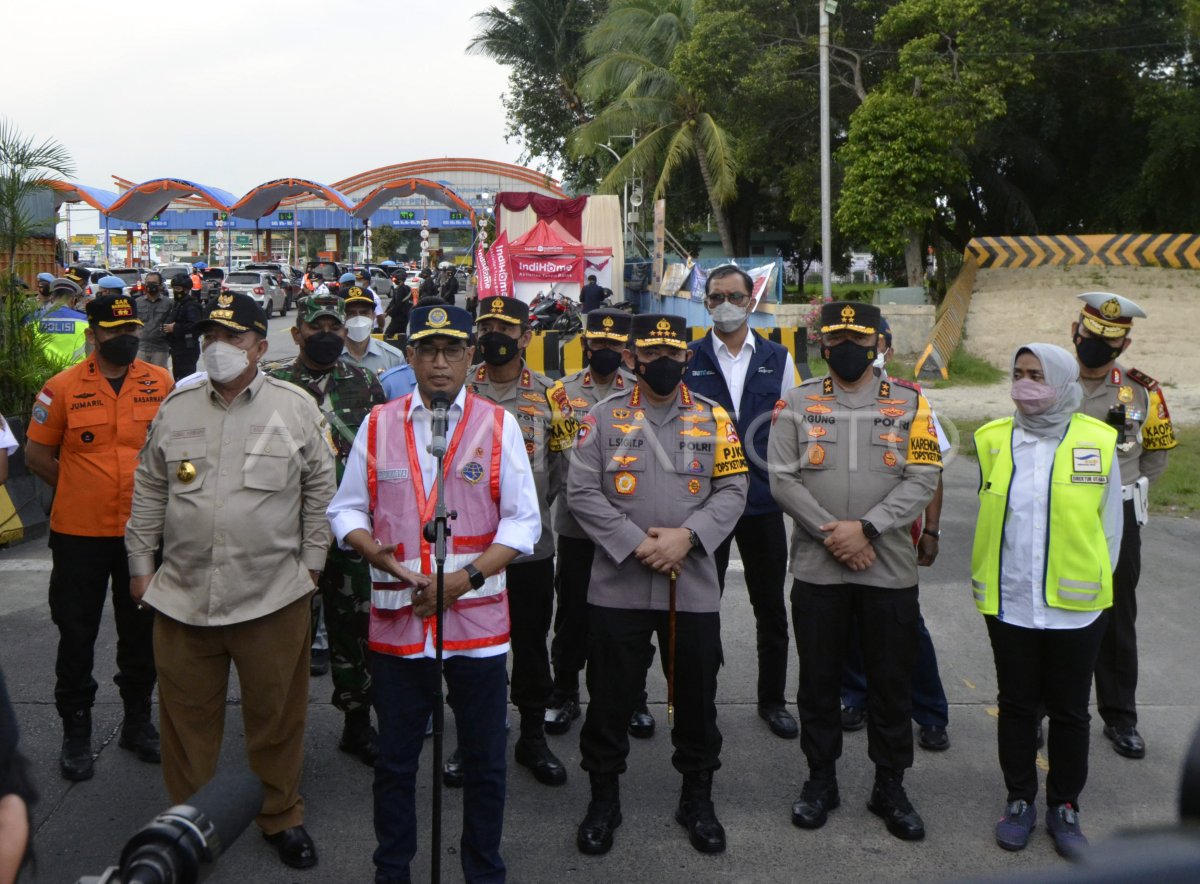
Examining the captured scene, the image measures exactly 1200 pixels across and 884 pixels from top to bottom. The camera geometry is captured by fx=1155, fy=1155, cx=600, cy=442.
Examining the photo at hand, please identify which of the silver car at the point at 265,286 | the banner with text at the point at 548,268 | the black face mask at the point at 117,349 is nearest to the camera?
the black face mask at the point at 117,349

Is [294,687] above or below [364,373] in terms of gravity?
below

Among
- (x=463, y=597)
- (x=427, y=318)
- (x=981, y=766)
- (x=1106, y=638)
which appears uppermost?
(x=427, y=318)

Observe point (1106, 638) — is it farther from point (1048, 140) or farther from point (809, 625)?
point (1048, 140)

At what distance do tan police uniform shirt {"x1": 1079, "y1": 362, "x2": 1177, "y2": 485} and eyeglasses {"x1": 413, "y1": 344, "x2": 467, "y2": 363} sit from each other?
293 cm

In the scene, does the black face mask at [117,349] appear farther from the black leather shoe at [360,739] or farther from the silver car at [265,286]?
the silver car at [265,286]

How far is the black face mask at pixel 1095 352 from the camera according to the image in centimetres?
527

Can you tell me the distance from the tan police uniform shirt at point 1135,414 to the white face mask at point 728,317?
163 centimetres

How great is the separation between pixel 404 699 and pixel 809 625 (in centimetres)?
174

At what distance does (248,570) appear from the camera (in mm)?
4234

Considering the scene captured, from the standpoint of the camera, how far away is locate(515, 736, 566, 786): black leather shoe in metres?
5.20

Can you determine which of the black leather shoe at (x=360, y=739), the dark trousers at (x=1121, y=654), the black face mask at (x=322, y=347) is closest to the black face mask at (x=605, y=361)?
the black face mask at (x=322, y=347)

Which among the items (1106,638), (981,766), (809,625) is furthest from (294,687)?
(1106,638)

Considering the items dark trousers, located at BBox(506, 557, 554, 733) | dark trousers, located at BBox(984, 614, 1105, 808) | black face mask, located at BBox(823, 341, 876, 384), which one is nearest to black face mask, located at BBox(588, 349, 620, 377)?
dark trousers, located at BBox(506, 557, 554, 733)

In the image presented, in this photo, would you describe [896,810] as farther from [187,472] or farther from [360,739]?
[187,472]
